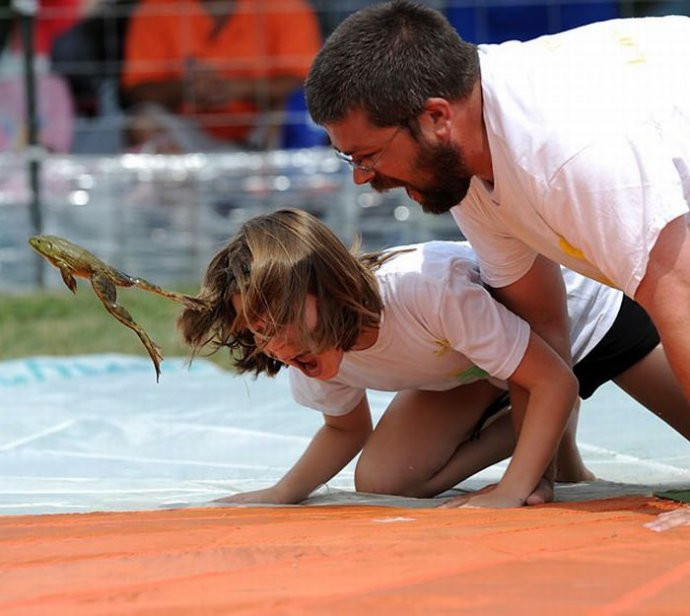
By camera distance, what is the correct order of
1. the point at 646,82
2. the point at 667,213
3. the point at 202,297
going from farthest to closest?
the point at 202,297 → the point at 646,82 → the point at 667,213

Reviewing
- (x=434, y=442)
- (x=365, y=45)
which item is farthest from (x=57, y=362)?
(x=365, y=45)

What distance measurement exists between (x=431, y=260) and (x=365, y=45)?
53cm

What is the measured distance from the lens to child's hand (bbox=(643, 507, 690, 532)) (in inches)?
69.5

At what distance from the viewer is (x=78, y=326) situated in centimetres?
523

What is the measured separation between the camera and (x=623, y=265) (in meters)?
1.86

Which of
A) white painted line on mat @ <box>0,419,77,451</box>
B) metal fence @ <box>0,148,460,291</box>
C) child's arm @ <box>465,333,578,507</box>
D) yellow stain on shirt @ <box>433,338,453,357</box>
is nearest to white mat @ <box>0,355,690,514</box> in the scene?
white painted line on mat @ <box>0,419,77,451</box>

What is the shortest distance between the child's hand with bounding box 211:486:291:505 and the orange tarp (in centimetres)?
38

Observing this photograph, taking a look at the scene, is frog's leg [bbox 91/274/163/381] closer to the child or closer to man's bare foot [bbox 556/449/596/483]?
the child

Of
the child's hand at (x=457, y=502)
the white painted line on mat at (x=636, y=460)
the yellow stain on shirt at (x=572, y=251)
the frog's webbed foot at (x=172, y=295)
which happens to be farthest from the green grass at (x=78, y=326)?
the yellow stain on shirt at (x=572, y=251)

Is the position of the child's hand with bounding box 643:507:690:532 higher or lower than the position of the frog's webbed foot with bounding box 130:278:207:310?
lower

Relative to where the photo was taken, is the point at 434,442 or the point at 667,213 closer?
the point at 667,213

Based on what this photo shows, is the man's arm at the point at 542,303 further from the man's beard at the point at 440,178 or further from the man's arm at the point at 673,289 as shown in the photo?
the man's arm at the point at 673,289

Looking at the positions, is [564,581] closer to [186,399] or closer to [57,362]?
[186,399]

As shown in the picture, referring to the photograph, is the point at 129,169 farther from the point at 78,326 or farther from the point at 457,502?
the point at 457,502
